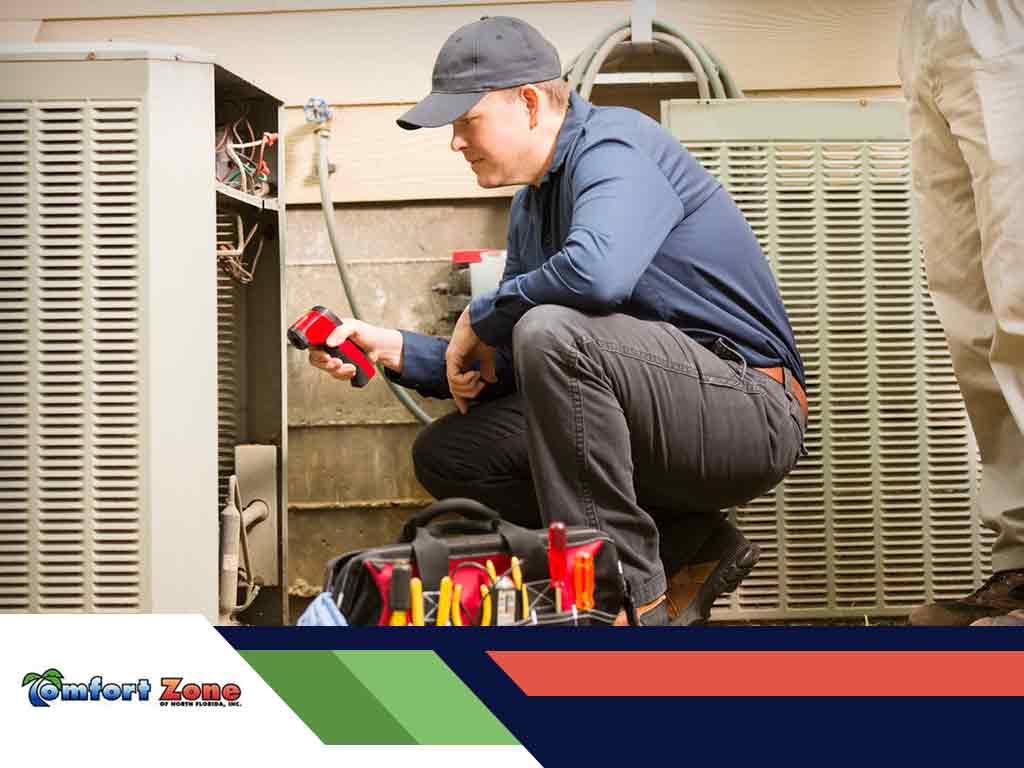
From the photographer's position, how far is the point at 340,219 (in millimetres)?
2324

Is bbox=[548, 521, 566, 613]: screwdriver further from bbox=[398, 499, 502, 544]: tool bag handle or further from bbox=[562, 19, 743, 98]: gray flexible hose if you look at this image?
bbox=[562, 19, 743, 98]: gray flexible hose

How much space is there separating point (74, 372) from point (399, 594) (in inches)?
29.6

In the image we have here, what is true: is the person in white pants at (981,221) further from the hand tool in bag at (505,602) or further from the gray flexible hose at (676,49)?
the hand tool in bag at (505,602)

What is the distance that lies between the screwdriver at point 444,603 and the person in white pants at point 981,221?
0.79m

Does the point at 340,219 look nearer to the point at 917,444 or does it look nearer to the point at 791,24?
the point at 791,24

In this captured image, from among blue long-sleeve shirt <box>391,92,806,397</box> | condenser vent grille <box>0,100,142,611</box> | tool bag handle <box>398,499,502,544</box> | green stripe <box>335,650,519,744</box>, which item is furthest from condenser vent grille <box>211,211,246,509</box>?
green stripe <box>335,650,519,744</box>

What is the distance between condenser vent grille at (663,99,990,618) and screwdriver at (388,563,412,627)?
0.95m

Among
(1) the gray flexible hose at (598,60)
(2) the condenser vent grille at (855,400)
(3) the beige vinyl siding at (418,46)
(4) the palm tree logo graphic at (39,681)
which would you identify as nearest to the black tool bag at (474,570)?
(4) the palm tree logo graphic at (39,681)

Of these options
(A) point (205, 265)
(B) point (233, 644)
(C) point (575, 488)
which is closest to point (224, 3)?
(A) point (205, 265)

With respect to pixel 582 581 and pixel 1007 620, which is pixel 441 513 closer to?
pixel 582 581

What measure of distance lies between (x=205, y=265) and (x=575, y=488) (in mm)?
712

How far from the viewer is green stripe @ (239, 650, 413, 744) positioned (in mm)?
1119

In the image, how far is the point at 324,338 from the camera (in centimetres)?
171

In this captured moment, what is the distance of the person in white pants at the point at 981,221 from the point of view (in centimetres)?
145
